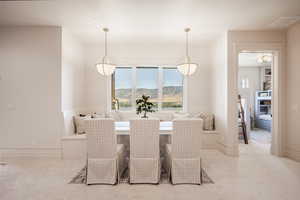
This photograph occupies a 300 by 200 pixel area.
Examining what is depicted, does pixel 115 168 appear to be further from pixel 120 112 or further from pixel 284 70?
pixel 284 70

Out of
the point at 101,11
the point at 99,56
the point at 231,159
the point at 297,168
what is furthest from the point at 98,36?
the point at 297,168

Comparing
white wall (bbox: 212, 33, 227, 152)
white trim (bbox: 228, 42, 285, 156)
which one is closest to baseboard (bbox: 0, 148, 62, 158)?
white wall (bbox: 212, 33, 227, 152)

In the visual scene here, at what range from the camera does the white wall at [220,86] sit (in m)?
4.02

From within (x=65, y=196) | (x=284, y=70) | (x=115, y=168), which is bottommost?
(x=65, y=196)

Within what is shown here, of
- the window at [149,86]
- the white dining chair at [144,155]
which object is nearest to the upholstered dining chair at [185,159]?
the white dining chair at [144,155]

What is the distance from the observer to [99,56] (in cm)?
495

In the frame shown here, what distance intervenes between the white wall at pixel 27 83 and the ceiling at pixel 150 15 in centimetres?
30

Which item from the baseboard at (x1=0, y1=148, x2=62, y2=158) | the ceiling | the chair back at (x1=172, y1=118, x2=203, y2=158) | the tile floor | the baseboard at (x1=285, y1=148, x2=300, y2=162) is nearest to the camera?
the tile floor

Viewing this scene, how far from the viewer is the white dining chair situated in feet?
8.37

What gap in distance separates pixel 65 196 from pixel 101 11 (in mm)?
2827

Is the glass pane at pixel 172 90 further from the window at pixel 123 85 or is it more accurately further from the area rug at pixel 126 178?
the area rug at pixel 126 178

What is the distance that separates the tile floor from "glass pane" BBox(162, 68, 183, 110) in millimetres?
2026

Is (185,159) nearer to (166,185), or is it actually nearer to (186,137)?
(186,137)

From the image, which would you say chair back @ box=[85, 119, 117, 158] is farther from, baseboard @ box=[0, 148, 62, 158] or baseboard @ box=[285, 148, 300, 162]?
baseboard @ box=[285, 148, 300, 162]
